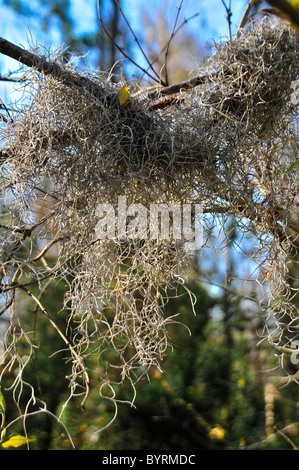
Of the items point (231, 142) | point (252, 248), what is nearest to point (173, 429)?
point (252, 248)

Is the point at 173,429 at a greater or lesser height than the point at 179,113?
lesser

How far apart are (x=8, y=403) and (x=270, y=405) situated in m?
1.20

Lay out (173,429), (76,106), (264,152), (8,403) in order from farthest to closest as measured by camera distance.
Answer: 1. (173,429)
2. (8,403)
3. (264,152)
4. (76,106)

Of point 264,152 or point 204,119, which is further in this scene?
point 264,152

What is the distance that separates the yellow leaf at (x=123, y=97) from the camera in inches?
25.4

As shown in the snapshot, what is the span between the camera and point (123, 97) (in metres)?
0.65

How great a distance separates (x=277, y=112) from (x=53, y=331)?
149 cm

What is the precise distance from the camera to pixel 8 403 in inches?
73.1

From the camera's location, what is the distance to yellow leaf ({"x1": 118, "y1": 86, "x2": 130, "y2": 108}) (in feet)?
2.12

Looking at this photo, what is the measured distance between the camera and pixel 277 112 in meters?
0.75
